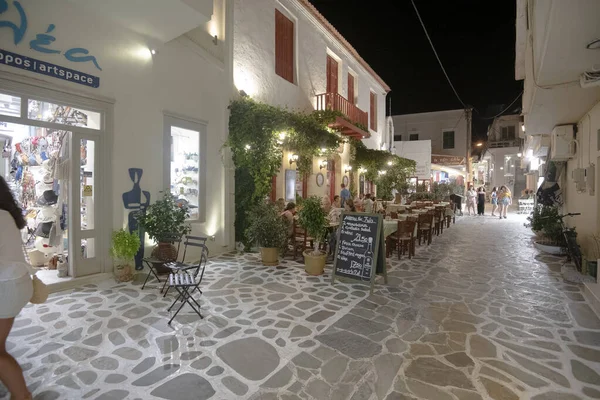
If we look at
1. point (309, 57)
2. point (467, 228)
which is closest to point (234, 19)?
point (309, 57)

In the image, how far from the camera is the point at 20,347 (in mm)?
3500

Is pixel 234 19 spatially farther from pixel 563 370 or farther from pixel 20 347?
pixel 563 370

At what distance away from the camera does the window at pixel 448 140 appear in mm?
29047

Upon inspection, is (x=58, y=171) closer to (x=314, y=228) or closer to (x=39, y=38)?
(x=39, y=38)

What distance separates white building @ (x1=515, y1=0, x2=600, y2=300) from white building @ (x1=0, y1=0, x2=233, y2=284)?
18.2 ft

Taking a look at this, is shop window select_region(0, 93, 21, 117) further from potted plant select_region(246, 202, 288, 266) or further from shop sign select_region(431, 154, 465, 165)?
shop sign select_region(431, 154, 465, 165)

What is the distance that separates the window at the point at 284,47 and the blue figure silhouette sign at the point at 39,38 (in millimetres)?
6405

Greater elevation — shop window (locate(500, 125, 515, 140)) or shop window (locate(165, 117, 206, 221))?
shop window (locate(500, 125, 515, 140))

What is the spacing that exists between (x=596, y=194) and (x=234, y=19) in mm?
9564

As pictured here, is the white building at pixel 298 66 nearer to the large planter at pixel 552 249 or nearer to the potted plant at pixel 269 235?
the potted plant at pixel 269 235

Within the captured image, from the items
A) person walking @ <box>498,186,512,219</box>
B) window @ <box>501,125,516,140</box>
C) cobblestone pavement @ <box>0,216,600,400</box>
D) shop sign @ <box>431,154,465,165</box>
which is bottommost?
cobblestone pavement @ <box>0,216,600,400</box>

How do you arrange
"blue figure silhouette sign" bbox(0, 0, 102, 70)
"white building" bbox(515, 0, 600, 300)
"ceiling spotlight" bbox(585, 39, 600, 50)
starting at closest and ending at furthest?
1. "white building" bbox(515, 0, 600, 300)
2. "ceiling spotlight" bbox(585, 39, 600, 50)
3. "blue figure silhouette sign" bbox(0, 0, 102, 70)

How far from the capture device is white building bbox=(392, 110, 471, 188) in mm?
28141

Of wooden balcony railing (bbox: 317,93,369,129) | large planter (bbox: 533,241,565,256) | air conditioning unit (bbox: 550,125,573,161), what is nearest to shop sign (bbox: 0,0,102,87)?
wooden balcony railing (bbox: 317,93,369,129)
